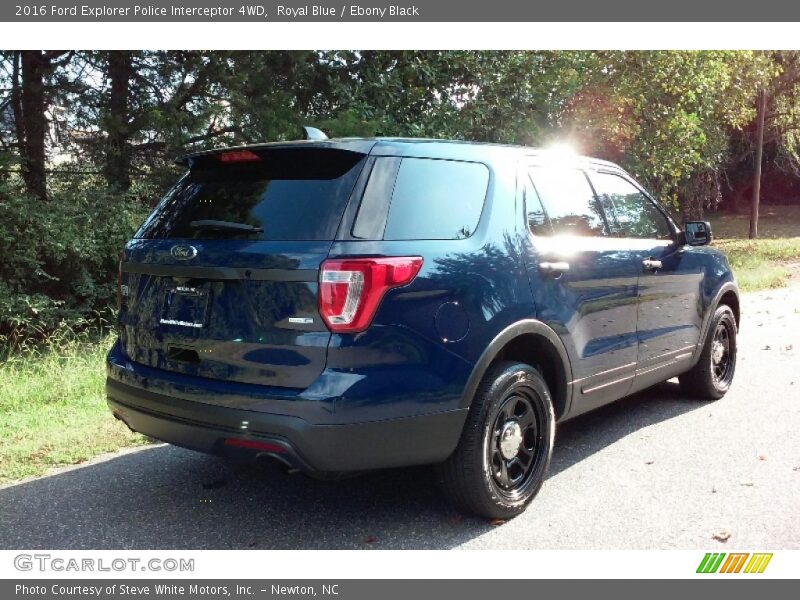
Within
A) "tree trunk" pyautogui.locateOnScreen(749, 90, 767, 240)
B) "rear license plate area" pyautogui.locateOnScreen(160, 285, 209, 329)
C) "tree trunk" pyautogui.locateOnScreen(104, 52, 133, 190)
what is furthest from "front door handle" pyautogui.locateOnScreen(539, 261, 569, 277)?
"tree trunk" pyautogui.locateOnScreen(749, 90, 767, 240)

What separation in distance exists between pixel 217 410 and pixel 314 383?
477 mm

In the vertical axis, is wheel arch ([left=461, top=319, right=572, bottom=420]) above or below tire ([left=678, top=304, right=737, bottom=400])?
above

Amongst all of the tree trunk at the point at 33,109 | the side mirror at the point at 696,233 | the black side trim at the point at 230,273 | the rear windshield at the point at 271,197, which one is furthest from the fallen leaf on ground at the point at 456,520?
the tree trunk at the point at 33,109

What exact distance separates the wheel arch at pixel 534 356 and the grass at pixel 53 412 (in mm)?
2618

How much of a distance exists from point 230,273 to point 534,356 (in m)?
1.77

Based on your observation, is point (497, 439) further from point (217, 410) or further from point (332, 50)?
point (332, 50)

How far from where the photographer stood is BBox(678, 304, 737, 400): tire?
582 centimetres

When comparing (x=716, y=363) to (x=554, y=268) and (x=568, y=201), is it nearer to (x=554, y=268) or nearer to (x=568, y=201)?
(x=568, y=201)

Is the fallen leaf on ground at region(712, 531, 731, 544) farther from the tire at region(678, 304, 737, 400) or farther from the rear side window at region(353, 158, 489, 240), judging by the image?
the tire at region(678, 304, 737, 400)

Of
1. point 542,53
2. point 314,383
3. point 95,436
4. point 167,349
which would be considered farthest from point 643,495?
point 542,53

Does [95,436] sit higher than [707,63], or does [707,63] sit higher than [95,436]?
[707,63]

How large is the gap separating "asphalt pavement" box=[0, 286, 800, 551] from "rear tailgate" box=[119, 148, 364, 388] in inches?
34.1

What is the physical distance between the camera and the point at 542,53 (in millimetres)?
12188

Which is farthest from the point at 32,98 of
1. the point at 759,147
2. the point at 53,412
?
the point at 759,147
